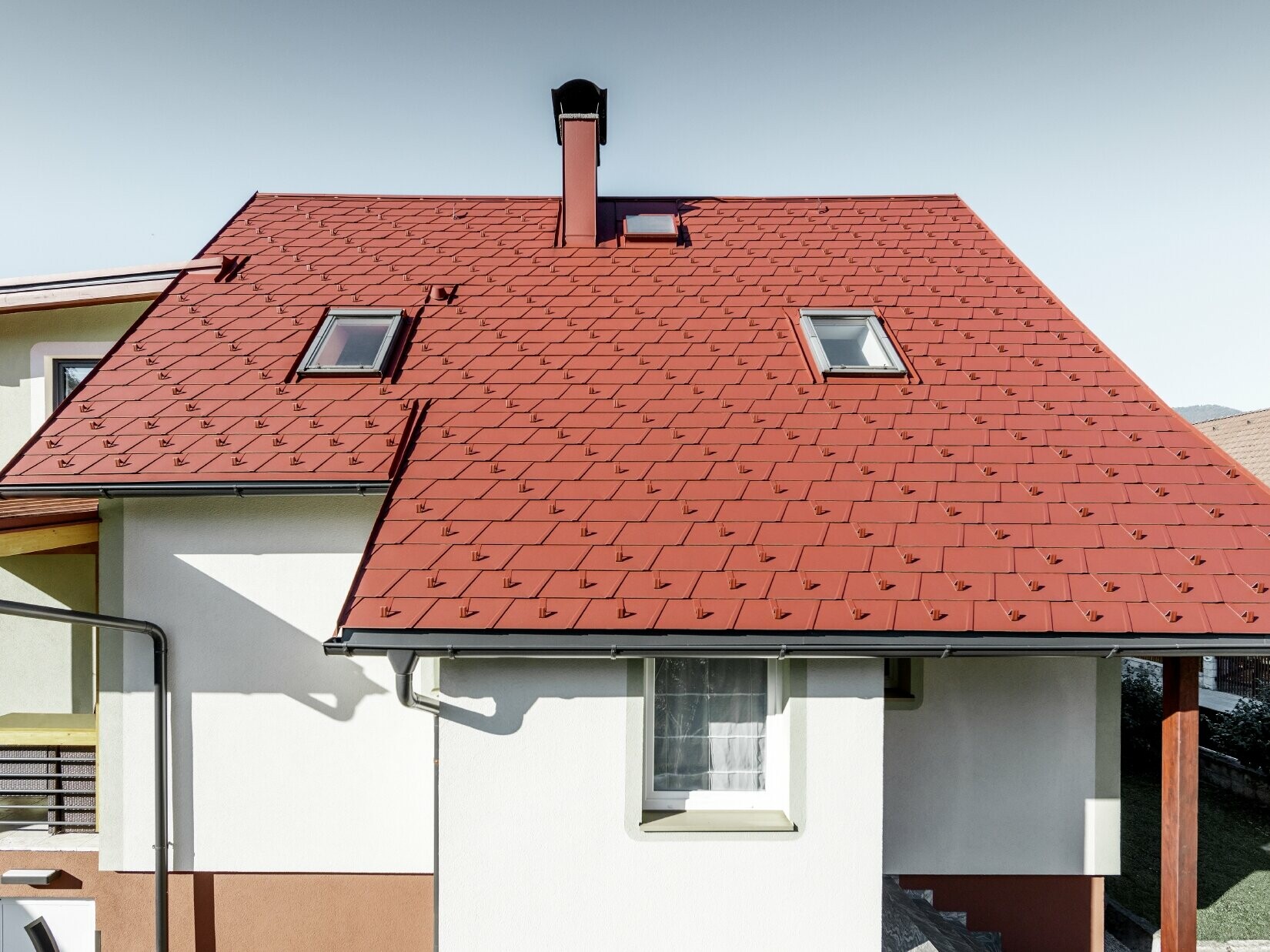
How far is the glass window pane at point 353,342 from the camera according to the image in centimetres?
659

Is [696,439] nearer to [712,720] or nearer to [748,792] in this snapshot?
[712,720]

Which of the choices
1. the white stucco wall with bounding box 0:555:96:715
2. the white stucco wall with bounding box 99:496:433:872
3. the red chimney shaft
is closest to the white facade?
the white stucco wall with bounding box 0:555:96:715

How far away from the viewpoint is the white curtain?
4.96 meters

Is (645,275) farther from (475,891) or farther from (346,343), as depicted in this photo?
(475,891)

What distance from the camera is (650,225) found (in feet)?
27.6

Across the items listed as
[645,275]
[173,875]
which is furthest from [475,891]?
[645,275]

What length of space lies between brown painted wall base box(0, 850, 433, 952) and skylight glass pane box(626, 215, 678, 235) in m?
7.30

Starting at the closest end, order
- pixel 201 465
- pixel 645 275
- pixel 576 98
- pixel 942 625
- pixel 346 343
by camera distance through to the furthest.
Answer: pixel 942 625
pixel 201 465
pixel 346 343
pixel 645 275
pixel 576 98

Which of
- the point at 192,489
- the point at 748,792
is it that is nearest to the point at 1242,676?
the point at 748,792

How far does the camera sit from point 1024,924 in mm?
5766

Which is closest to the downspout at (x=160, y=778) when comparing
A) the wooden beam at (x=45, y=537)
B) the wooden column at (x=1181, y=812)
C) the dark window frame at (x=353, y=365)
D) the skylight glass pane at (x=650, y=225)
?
the wooden beam at (x=45, y=537)

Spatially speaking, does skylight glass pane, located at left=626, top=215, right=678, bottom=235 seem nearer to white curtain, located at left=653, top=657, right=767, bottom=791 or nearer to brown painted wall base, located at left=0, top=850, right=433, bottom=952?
white curtain, located at left=653, top=657, right=767, bottom=791

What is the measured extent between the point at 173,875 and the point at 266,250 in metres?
6.64

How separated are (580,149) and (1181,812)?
8.94 meters
